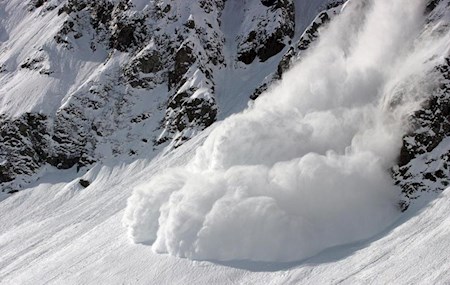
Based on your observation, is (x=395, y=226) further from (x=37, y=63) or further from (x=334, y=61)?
(x=37, y=63)

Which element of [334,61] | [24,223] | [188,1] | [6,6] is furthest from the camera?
[6,6]

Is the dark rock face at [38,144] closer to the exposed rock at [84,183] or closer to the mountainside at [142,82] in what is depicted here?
the mountainside at [142,82]

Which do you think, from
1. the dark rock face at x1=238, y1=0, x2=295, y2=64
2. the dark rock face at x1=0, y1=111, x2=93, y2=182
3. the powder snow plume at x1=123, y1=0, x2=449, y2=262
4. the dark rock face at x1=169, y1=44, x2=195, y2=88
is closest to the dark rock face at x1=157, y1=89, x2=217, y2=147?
the dark rock face at x1=169, y1=44, x2=195, y2=88

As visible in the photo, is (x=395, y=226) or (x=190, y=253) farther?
(x=190, y=253)

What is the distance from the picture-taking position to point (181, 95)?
213 ft

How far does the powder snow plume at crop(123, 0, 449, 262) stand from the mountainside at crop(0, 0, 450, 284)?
128mm

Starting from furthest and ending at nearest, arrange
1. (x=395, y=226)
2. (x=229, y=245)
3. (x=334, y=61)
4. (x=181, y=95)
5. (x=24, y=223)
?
(x=181, y=95), (x=24, y=223), (x=334, y=61), (x=229, y=245), (x=395, y=226)

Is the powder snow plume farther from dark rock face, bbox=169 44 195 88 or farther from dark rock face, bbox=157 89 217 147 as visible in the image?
dark rock face, bbox=169 44 195 88

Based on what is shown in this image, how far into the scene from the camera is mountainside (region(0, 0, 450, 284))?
130 ft

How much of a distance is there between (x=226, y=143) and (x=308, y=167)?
904 cm

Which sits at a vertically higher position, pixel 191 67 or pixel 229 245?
pixel 191 67

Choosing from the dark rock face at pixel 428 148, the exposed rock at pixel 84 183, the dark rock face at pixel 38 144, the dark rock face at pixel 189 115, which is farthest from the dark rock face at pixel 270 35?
the dark rock face at pixel 428 148

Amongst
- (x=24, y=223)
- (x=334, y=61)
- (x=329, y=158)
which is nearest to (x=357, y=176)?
(x=329, y=158)

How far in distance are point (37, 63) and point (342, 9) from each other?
131ft
